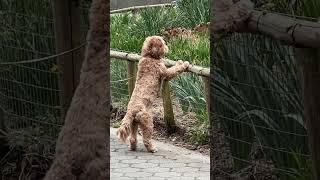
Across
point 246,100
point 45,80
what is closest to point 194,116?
point 45,80

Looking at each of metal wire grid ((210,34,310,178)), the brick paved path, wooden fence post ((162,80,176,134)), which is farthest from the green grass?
metal wire grid ((210,34,310,178))

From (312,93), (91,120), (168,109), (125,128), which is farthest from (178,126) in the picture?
(312,93)

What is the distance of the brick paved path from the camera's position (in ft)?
20.2

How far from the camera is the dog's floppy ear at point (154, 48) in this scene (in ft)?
22.1

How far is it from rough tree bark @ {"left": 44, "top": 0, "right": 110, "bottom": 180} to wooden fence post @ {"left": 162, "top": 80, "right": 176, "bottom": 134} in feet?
9.73

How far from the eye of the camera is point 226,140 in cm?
411

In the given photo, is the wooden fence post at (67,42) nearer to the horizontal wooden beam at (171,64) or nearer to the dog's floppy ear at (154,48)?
the dog's floppy ear at (154,48)

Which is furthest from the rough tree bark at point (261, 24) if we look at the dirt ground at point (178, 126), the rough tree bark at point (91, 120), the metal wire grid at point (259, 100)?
the dirt ground at point (178, 126)

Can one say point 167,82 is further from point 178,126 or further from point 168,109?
point 178,126

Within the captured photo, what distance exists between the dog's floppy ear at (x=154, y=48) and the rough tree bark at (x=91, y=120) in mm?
2459

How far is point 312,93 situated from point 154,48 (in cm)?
348

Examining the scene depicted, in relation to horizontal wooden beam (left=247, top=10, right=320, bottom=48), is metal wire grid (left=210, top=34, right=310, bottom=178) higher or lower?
lower

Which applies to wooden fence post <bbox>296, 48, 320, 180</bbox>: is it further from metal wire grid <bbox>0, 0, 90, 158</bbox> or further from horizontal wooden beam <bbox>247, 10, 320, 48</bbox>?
metal wire grid <bbox>0, 0, 90, 158</bbox>

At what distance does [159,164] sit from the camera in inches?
256
